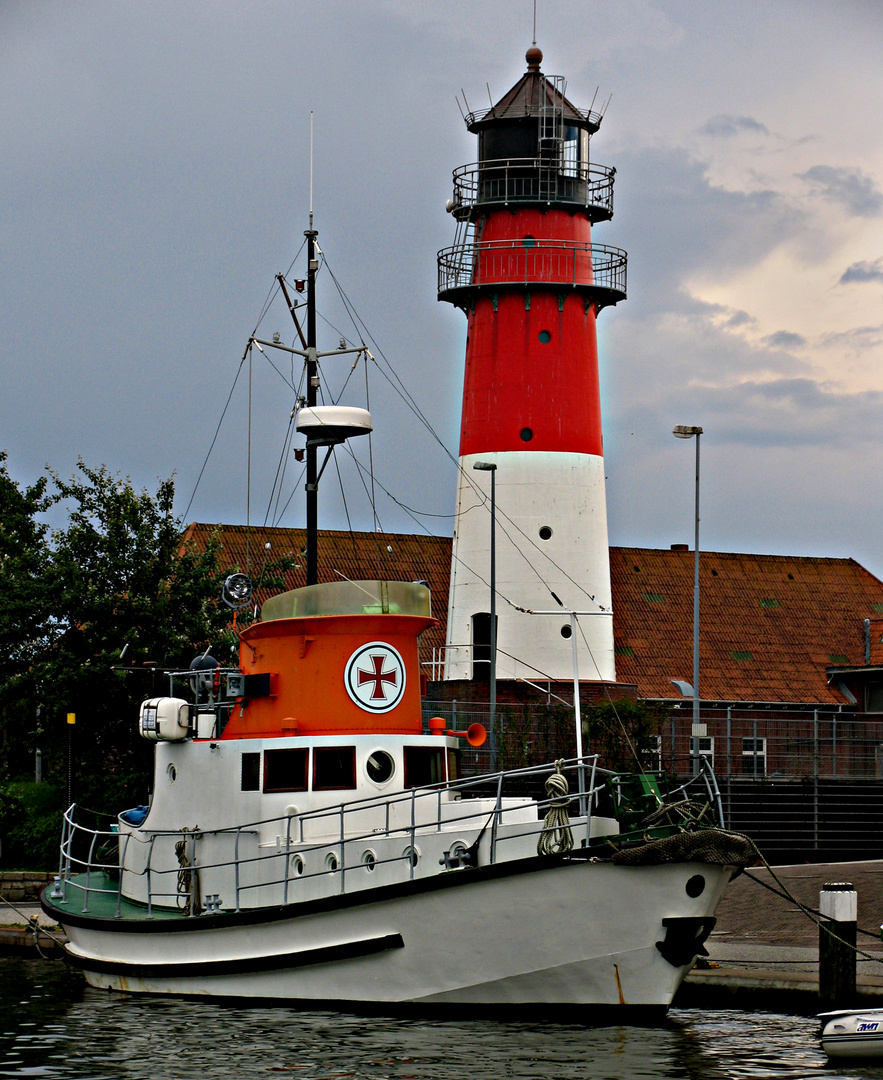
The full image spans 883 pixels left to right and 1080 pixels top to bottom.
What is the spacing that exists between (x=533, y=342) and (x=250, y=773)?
63.0ft

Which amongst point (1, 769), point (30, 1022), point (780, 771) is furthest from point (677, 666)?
point (30, 1022)

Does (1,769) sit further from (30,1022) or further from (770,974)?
(770,974)

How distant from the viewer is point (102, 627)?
3678 centimetres

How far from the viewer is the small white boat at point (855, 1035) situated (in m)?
17.6

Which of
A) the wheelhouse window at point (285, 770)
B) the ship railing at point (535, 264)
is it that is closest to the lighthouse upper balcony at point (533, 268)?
the ship railing at point (535, 264)

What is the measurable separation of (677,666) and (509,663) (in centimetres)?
1246

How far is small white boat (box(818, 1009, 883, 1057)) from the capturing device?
17625mm

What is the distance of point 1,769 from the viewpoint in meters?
42.1

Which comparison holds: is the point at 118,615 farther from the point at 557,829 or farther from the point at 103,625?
the point at 557,829

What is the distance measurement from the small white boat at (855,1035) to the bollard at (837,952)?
148 centimetres

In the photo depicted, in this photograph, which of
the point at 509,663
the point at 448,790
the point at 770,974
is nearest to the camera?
the point at 770,974

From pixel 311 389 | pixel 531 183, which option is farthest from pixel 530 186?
pixel 311 389

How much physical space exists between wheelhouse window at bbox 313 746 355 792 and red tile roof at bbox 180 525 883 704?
25022 mm

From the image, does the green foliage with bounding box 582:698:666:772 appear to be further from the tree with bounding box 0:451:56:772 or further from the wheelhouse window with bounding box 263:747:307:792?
the wheelhouse window with bounding box 263:747:307:792
